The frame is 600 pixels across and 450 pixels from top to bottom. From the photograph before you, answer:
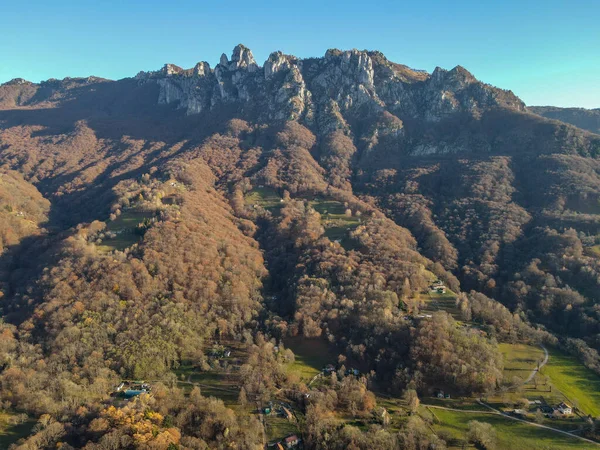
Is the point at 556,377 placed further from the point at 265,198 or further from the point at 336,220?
the point at 265,198

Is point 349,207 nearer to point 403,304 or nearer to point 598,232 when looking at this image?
point 403,304

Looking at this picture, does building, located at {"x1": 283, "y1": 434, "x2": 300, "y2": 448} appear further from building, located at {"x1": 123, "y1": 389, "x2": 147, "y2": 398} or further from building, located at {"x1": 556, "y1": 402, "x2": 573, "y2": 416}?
building, located at {"x1": 556, "y1": 402, "x2": 573, "y2": 416}

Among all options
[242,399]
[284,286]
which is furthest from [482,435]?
[284,286]

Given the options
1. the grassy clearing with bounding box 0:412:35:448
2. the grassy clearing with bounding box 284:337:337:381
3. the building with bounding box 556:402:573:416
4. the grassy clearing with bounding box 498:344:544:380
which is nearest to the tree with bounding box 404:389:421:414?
the grassy clearing with bounding box 284:337:337:381

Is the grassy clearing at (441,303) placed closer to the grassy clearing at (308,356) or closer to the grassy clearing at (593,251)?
the grassy clearing at (308,356)

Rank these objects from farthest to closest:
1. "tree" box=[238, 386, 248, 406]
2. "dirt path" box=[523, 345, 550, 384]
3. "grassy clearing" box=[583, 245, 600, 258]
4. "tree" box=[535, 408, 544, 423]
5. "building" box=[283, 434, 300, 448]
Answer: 1. "grassy clearing" box=[583, 245, 600, 258]
2. "dirt path" box=[523, 345, 550, 384]
3. "tree" box=[238, 386, 248, 406]
4. "tree" box=[535, 408, 544, 423]
5. "building" box=[283, 434, 300, 448]

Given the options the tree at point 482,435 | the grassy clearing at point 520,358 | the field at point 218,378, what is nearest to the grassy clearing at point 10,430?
the field at point 218,378

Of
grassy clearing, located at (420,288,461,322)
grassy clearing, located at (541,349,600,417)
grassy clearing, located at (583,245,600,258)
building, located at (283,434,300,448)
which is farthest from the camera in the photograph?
grassy clearing, located at (583,245,600,258)
